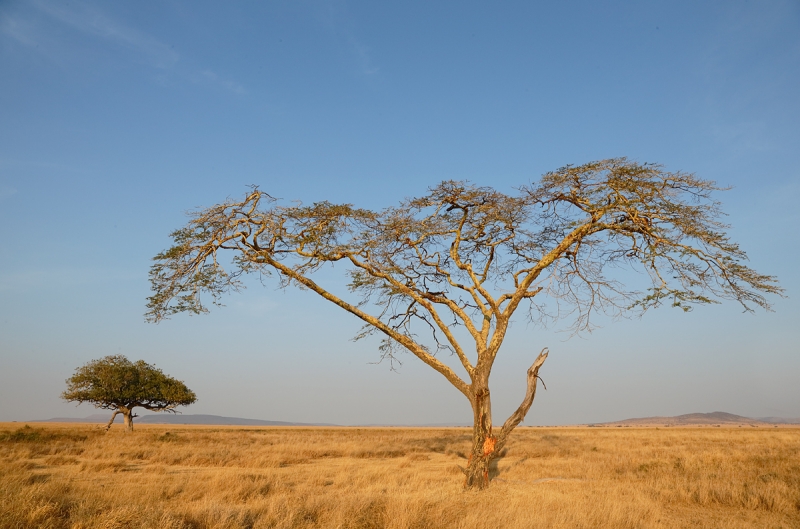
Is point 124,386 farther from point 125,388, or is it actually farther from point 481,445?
point 481,445

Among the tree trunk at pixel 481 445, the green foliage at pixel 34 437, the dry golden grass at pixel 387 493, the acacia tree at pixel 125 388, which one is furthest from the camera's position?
the acacia tree at pixel 125 388

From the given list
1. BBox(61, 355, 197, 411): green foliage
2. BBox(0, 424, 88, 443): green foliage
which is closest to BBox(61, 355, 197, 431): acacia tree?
BBox(61, 355, 197, 411): green foliage

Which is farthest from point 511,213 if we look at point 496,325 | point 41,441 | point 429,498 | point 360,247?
point 41,441

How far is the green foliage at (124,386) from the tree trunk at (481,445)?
3973cm

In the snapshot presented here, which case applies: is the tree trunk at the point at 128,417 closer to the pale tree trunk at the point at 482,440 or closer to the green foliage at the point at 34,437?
the green foliage at the point at 34,437

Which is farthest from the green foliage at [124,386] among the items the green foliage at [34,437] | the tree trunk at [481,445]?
the tree trunk at [481,445]

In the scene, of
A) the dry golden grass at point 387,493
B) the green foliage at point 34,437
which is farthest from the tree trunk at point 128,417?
the dry golden grass at point 387,493

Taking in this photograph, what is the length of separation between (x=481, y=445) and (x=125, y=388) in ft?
134

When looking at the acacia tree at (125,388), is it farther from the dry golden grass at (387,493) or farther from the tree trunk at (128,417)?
the dry golden grass at (387,493)

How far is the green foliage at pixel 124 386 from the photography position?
4225 cm

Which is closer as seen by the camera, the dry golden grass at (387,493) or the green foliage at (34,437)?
the dry golden grass at (387,493)

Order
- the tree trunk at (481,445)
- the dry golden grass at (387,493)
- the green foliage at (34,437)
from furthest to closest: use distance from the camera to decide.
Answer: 1. the green foliage at (34,437)
2. the tree trunk at (481,445)
3. the dry golden grass at (387,493)

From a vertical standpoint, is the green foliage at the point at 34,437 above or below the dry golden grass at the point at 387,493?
below

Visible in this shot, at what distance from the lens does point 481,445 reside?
11.5 meters
